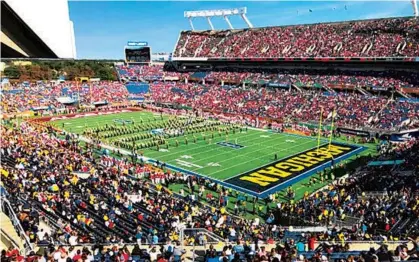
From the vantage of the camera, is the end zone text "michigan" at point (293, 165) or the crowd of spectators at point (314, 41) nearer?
the end zone text "michigan" at point (293, 165)

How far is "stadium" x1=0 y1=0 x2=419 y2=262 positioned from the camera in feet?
40.4

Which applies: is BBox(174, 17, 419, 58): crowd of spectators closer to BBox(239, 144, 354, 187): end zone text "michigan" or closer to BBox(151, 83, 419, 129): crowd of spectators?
BBox(151, 83, 419, 129): crowd of spectators

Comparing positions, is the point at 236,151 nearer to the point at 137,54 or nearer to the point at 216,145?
the point at 216,145

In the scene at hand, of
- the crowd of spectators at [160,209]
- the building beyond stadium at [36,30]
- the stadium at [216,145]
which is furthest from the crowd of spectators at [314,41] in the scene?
the crowd of spectators at [160,209]

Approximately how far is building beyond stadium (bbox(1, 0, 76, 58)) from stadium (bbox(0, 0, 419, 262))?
28 cm

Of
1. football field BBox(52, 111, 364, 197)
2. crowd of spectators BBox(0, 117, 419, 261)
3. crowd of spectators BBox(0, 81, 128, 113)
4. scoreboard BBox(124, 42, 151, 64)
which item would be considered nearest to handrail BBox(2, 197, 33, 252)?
crowd of spectators BBox(0, 117, 419, 261)

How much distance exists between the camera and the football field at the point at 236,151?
2548 centimetres

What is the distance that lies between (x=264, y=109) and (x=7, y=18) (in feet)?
124

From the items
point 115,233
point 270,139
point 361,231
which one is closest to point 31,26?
point 270,139

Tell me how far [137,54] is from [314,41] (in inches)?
1281

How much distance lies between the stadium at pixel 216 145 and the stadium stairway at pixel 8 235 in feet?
0.19

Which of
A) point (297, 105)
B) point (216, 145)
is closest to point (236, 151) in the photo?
point (216, 145)

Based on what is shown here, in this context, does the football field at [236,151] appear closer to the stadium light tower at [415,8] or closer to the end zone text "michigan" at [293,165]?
the end zone text "michigan" at [293,165]

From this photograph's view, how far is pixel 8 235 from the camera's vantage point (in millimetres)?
10453
